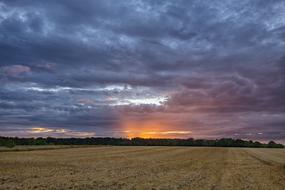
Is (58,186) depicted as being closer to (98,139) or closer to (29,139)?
(29,139)

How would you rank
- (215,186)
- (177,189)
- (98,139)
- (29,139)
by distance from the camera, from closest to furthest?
(177,189)
(215,186)
(29,139)
(98,139)

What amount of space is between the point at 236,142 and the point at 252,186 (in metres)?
153

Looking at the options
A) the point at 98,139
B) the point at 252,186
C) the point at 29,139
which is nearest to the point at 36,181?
the point at 252,186

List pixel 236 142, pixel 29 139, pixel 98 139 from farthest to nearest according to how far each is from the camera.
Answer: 1. pixel 98 139
2. pixel 236 142
3. pixel 29 139

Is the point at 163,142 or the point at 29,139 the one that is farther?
the point at 163,142

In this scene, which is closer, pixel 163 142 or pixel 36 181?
pixel 36 181

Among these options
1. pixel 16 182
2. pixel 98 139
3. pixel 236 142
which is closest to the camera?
pixel 16 182

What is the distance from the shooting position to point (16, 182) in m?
23.6

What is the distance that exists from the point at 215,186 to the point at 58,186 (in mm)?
8784

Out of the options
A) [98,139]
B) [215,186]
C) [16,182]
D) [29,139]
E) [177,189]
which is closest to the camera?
[177,189]

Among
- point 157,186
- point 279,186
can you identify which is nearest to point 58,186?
point 157,186

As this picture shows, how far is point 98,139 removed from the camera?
19000 cm

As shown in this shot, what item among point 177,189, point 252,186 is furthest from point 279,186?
point 177,189

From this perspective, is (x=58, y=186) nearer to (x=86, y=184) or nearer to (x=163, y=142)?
(x=86, y=184)
